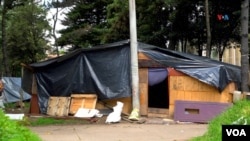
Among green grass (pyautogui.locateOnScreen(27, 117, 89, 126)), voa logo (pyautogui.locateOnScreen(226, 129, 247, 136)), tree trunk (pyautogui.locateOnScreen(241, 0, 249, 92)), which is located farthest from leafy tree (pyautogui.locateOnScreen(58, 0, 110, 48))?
voa logo (pyautogui.locateOnScreen(226, 129, 247, 136))

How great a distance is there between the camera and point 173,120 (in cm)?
1547

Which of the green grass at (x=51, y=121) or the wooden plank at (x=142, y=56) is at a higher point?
the wooden plank at (x=142, y=56)

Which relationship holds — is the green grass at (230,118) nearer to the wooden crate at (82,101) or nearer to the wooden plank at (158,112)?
the wooden plank at (158,112)

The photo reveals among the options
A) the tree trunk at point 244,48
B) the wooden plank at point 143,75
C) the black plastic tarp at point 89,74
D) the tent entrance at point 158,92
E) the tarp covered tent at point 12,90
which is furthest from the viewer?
the tarp covered tent at point 12,90

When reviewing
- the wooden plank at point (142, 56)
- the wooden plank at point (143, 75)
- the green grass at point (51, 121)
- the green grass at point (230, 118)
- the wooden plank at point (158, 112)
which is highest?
the wooden plank at point (142, 56)

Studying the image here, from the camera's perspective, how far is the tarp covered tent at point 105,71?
1608cm

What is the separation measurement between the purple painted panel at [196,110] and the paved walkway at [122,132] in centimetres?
58

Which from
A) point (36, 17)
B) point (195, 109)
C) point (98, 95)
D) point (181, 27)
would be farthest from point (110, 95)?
point (36, 17)

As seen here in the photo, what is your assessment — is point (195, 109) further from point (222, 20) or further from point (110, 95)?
point (222, 20)

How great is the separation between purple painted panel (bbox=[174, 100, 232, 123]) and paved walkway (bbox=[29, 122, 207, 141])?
0.58 m

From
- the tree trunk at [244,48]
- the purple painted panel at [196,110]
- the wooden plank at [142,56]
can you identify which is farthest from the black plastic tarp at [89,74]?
the tree trunk at [244,48]

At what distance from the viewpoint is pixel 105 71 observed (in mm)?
17016

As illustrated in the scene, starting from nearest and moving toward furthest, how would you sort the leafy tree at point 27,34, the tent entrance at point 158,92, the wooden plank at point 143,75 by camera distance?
1. the tent entrance at point 158,92
2. the wooden plank at point 143,75
3. the leafy tree at point 27,34

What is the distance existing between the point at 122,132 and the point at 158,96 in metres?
5.47
